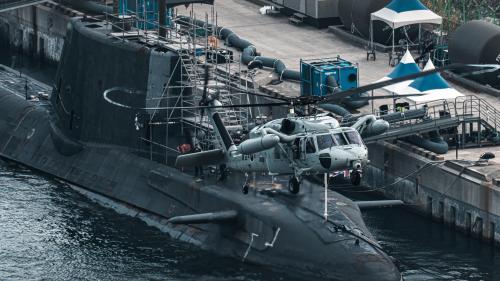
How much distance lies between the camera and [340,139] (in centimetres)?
6800

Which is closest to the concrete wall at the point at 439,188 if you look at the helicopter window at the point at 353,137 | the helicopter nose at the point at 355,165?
the helicopter window at the point at 353,137

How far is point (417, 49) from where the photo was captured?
102125 mm

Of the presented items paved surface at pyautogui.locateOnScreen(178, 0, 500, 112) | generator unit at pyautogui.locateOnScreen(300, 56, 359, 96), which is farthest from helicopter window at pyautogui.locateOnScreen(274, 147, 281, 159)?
paved surface at pyautogui.locateOnScreen(178, 0, 500, 112)

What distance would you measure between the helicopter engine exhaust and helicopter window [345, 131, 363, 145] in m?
3.01

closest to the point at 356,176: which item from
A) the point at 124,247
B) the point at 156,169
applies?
the point at 124,247

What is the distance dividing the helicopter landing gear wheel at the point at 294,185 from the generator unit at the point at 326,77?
1980cm

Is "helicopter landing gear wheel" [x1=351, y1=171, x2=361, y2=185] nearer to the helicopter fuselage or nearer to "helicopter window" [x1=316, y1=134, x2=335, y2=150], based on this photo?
the helicopter fuselage

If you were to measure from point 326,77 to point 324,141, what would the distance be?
23.1m

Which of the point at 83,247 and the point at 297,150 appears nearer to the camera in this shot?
the point at 297,150

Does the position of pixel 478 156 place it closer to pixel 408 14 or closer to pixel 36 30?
pixel 408 14

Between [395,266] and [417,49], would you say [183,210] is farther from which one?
[417,49]

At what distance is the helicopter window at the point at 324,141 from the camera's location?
67875mm

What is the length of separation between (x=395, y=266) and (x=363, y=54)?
121ft

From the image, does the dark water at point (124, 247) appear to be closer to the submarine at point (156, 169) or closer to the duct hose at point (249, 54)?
the submarine at point (156, 169)
